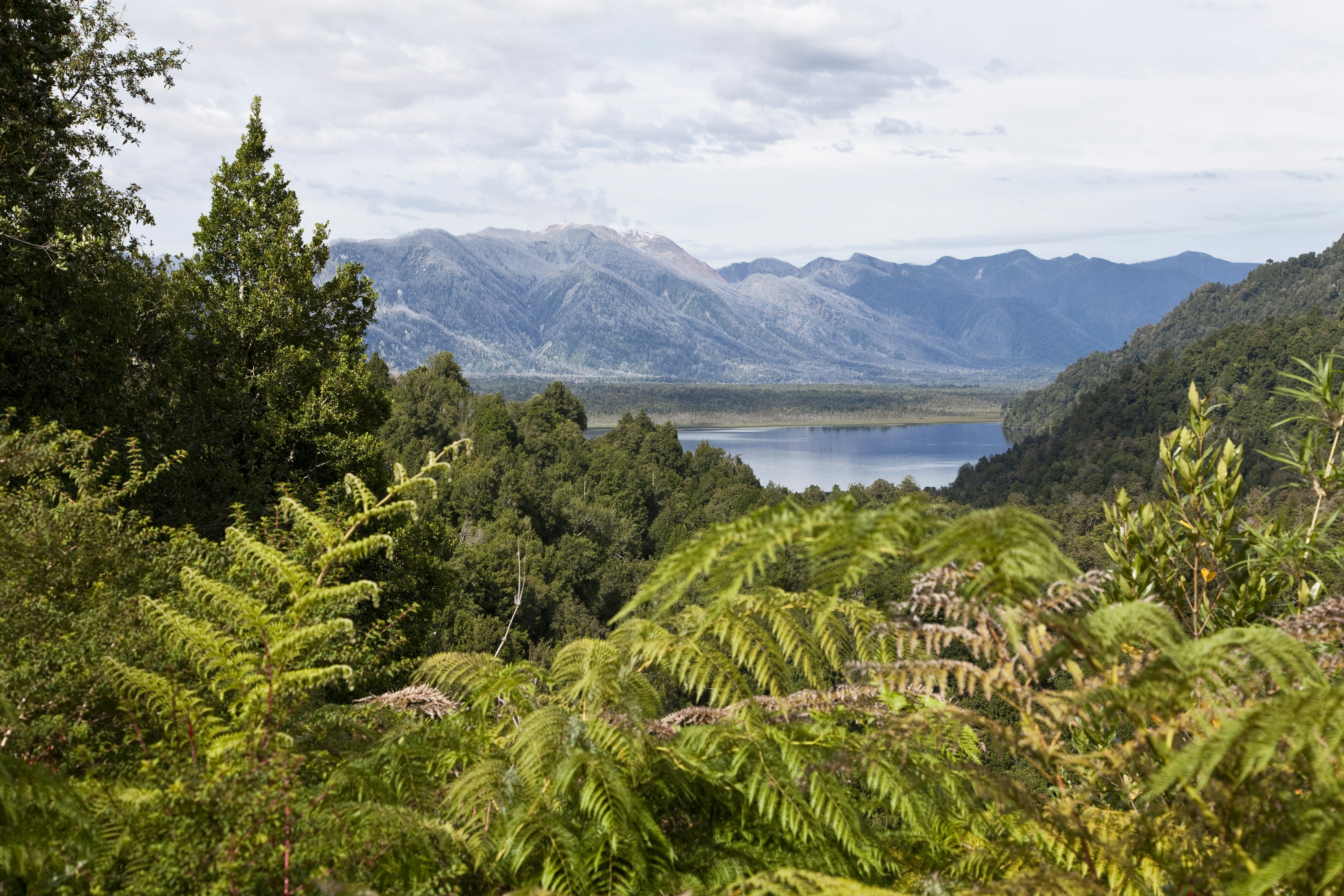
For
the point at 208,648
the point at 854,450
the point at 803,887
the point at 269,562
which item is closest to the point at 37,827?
the point at 208,648

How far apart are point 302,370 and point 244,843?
38.9 feet

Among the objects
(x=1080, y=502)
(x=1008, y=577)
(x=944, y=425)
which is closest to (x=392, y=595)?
(x=1008, y=577)

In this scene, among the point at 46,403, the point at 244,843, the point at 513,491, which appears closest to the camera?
the point at 244,843

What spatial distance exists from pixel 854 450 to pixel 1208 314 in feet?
197

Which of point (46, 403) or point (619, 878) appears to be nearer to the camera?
point (619, 878)

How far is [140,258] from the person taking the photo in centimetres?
1293

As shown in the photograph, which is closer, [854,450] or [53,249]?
[53,249]

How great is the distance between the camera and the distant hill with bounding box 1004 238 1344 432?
4653 inches

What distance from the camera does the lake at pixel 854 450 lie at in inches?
4021

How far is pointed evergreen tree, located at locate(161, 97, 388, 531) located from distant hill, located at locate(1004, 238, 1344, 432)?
107 m

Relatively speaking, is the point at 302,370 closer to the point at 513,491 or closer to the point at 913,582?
the point at 913,582

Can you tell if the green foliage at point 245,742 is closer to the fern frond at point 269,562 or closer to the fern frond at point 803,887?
the fern frond at point 269,562

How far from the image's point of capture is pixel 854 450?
137 meters

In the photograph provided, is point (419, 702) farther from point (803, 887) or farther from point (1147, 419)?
point (1147, 419)
